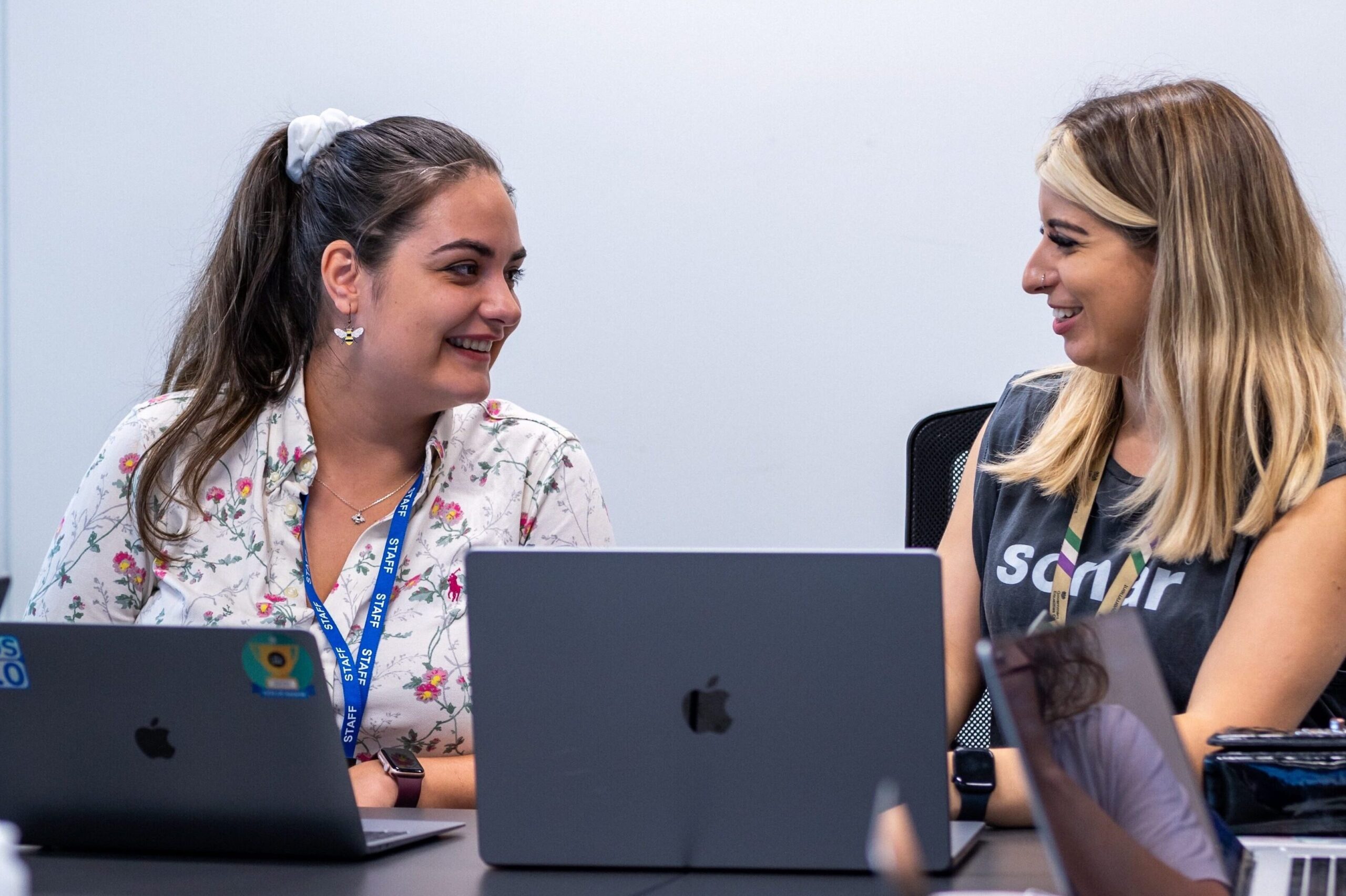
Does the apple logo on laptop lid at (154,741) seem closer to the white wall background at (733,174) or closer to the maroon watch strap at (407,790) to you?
the maroon watch strap at (407,790)

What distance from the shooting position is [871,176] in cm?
242

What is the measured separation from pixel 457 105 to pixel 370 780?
62.3 inches

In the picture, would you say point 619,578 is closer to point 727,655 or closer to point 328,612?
point 727,655

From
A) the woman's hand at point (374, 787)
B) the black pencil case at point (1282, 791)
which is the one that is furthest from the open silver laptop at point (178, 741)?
the black pencil case at point (1282, 791)

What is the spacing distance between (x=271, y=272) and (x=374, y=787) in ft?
2.70

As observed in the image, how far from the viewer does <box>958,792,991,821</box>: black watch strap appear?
1.11 meters

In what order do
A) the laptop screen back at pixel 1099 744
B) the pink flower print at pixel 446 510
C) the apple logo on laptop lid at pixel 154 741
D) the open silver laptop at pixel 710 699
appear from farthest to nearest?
the pink flower print at pixel 446 510
the apple logo on laptop lid at pixel 154 741
the open silver laptop at pixel 710 699
the laptop screen back at pixel 1099 744

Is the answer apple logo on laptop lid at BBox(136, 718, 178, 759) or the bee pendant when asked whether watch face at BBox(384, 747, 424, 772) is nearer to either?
apple logo on laptop lid at BBox(136, 718, 178, 759)

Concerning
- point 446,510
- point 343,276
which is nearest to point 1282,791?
point 446,510

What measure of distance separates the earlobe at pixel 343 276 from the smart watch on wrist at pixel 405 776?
64cm

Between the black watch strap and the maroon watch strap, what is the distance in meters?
0.55

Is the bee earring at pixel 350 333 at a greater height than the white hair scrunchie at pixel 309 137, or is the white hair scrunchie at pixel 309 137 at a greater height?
the white hair scrunchie at pixel 309 137

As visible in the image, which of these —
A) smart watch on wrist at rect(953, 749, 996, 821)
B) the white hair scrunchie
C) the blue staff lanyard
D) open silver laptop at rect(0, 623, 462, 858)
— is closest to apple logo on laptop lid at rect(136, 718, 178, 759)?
open silver laptop at rect(0, 623, 462, 858)

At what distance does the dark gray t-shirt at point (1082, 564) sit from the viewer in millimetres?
1427
